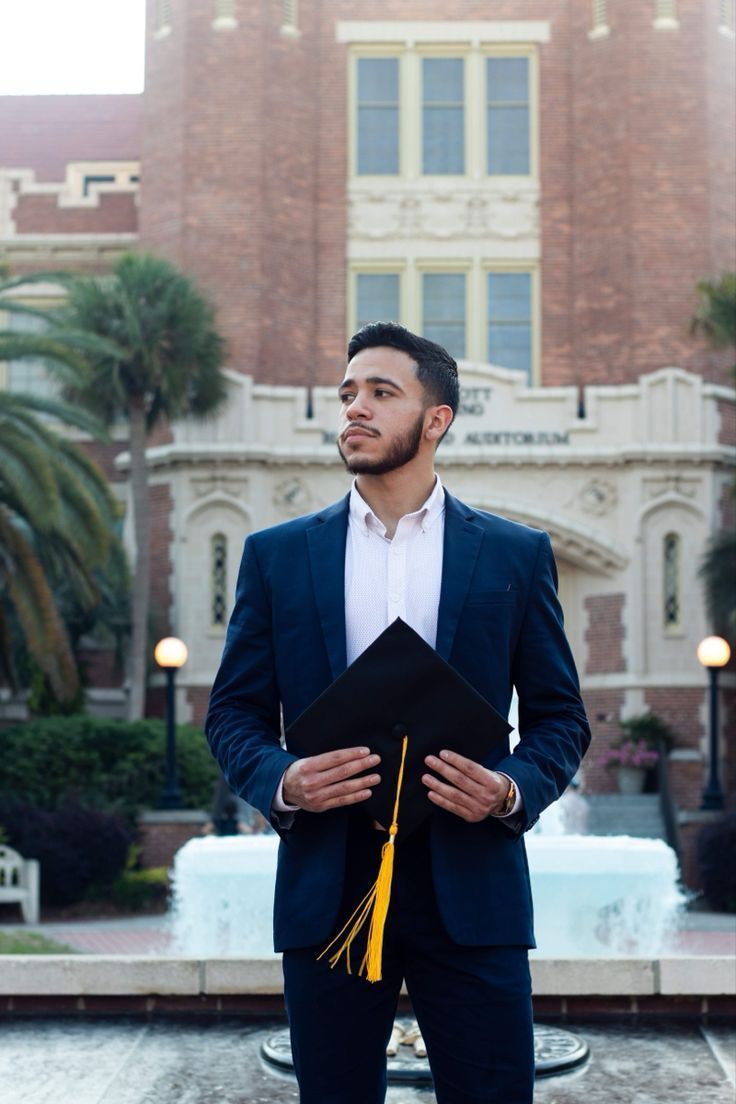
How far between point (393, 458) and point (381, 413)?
98 mm

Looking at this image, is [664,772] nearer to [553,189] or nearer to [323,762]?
[553,189]

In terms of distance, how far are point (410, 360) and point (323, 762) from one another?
885mm

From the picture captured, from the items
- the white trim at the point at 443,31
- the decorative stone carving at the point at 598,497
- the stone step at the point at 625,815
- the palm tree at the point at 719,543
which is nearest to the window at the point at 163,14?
the white trim at the point at 443,31

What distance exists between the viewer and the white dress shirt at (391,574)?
3.36 m

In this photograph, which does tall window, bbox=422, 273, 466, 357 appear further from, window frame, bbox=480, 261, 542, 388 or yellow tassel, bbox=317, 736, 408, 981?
yellow tassel, bbox=317, 736, 408, 981

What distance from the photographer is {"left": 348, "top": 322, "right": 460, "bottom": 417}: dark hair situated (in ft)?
11.1

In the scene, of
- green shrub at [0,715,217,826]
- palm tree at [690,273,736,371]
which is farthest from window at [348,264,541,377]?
green shrub at [0,715,217,826]

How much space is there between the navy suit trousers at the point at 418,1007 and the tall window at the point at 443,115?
24.9 metres

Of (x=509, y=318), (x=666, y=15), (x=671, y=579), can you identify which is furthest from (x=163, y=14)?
(x=671, y=579)

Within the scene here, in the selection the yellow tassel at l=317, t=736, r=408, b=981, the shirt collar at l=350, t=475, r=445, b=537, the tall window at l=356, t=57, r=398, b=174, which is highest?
the tall window at l=356, t=57, r=398, b=174

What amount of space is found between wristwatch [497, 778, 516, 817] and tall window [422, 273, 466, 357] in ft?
78.8

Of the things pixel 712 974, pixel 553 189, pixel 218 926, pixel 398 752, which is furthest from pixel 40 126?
pixel 398 752

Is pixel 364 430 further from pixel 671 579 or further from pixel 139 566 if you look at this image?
pixel 671 579

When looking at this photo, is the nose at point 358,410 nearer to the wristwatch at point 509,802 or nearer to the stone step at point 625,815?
the wristwatch at point 509,802
